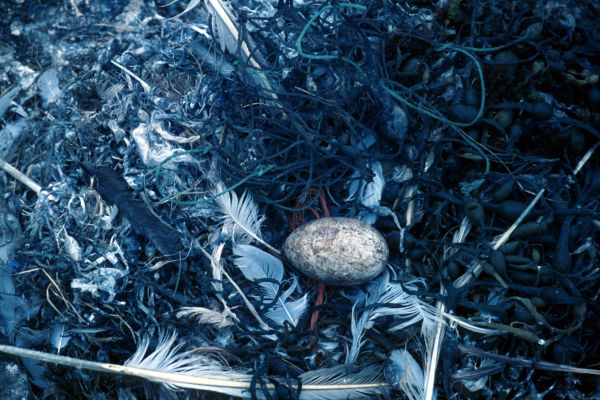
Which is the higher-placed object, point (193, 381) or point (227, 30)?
point (227, 30)

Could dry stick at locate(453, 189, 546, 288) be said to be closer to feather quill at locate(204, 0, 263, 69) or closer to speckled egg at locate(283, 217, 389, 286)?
speckled egg at locate(283, 217, 389, 286)

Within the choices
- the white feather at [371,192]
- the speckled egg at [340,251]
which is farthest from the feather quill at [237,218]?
the white feather at [371,192]

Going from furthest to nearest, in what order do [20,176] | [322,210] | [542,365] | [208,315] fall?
[20,176], [322,210], [208,315], [542,365]

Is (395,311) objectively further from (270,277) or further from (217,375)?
(217,375)

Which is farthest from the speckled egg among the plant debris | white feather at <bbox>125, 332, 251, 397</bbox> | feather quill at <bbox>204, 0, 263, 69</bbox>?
feather quill at <bbox>204, 0, 263, 69</bbox>

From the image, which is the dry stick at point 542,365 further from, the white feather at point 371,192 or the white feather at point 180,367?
the white feather at point 180,367

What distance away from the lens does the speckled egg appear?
73.9 inches

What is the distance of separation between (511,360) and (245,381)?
0.92 m

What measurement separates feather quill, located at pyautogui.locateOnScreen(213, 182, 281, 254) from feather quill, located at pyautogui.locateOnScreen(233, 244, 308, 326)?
0.05 metres

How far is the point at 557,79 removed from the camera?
2062mm

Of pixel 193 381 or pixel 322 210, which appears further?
pixel 322 210

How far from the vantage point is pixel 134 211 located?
6.94 feet

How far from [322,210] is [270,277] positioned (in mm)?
327

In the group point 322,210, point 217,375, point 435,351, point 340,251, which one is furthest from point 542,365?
point 217,375
